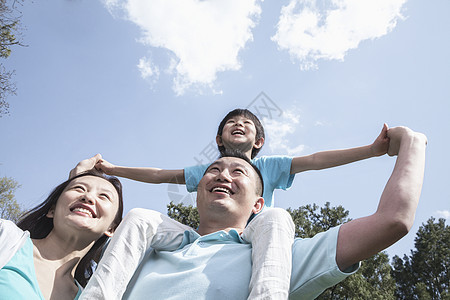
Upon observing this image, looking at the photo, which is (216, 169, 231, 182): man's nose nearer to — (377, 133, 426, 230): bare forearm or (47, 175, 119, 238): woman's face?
(47, 175, 119, 238): woman's face

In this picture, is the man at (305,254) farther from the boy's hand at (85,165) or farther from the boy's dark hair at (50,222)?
the boy's hand at (85,165)

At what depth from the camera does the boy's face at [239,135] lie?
3859 mm

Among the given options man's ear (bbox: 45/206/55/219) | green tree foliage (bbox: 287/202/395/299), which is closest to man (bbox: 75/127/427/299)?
man's ear (bbox: 45/206/55/219)

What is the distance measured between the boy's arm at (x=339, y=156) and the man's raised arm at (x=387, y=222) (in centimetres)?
83

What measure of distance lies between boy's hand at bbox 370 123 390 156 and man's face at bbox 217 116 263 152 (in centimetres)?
149

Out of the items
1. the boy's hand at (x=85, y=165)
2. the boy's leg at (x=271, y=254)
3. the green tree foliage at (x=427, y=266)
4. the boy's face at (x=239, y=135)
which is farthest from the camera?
A: the green tree foliage at (x=427, y=266)

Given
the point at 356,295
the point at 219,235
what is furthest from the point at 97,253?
the point at 356,295

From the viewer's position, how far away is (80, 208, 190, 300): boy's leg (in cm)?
175

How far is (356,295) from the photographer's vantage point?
19859 mm

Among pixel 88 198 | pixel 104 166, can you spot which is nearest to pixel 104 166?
pixel 104 166

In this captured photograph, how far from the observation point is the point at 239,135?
12.8ft

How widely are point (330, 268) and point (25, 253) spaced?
183cm

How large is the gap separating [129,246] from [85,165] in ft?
6.92

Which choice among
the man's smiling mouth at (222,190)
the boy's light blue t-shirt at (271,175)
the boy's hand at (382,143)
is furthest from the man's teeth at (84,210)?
the boy's hand at (382,143)
